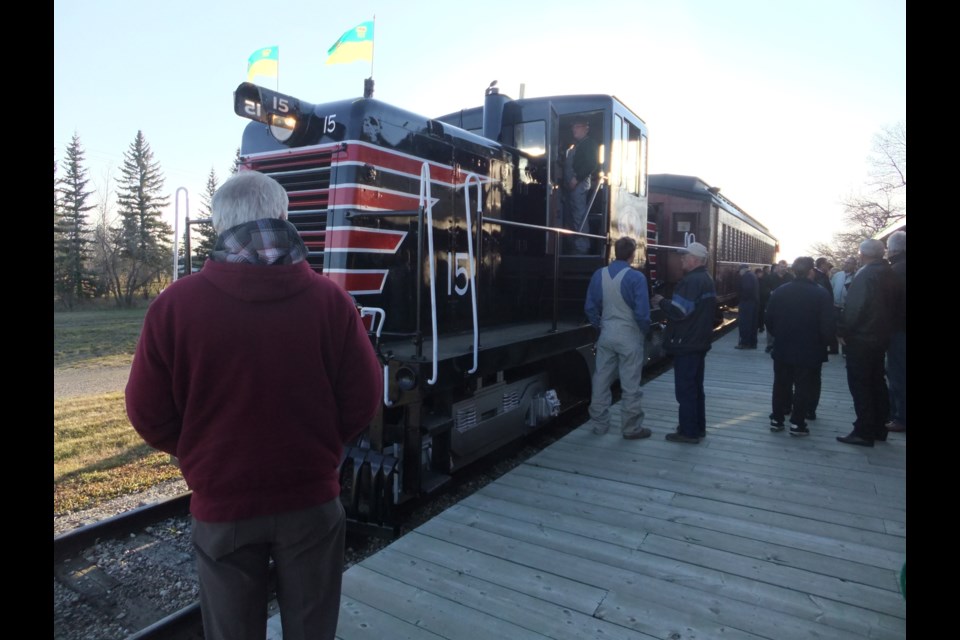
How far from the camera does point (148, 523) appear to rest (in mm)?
3945

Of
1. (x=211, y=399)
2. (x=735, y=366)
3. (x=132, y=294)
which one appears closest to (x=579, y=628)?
(x=211, y=399)

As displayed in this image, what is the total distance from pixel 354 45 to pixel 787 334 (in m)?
4.43

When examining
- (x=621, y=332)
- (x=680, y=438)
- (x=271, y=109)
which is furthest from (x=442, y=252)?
(x=680, y=438)

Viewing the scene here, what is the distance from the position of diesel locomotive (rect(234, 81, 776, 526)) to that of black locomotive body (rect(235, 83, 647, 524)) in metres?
0.01

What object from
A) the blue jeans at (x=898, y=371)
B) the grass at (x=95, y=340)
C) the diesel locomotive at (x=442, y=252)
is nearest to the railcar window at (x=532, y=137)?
the diesel locomotive at (x=442, y=252)

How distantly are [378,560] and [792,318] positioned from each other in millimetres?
4154

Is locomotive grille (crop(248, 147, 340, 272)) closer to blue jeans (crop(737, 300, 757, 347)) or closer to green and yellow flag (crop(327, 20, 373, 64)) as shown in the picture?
green and yellow flag (crop(327, 20, 373, 64))

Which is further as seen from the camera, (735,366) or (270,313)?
(735,366)

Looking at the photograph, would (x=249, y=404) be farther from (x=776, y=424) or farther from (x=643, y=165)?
(x=643, y=165)

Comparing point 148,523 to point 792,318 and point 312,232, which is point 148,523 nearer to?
point 312,232

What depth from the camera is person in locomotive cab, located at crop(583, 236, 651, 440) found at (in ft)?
16.2

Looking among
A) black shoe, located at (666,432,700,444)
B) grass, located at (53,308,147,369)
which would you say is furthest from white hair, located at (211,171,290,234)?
grass, located at (53,308,147,369)

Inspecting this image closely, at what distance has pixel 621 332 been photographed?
5.03m
